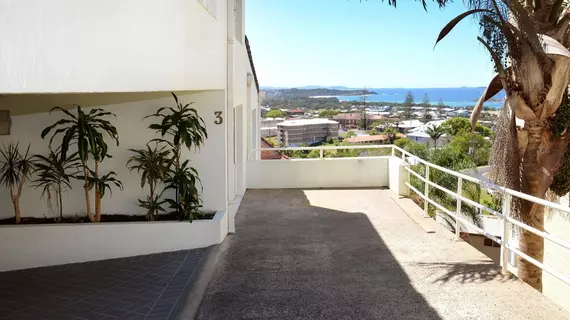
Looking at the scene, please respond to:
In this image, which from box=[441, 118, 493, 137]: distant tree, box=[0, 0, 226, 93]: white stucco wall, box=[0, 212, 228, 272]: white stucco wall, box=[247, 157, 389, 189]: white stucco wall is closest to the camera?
box=[0, 0, 226, 93]: white stucco wall

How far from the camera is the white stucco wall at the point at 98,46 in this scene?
7.84ft

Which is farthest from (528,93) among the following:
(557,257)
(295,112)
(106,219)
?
(295,112)

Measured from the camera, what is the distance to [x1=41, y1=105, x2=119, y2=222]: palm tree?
19.9 ft

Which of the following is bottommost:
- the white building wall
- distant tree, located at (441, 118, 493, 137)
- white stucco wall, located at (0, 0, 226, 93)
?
the white building wall

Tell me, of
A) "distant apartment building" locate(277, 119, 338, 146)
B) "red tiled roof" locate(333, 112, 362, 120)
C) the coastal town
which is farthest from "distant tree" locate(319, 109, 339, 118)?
"distant apartment building" locate(277, 119, 338, 146)

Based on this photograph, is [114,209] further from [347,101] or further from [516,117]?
[347,101]

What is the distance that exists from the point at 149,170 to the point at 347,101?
3293 inches

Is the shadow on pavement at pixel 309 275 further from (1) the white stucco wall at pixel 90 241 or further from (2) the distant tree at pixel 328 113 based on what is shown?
(2) the distant tree at pixel 328 113

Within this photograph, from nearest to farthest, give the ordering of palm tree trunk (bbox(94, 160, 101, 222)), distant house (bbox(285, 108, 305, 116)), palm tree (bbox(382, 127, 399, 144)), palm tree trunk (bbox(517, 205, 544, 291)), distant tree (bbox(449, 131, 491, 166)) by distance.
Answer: palm tree trunk (bbox(94, 160, 101, 222)) → palm tree trunk (bbox(517, 205, 544, 291)) → distant tree (bbox(449, 131, 491, 166)) → palm tree (bbox(382, 127, 399, 144)) → distant house (bbox(285, 108, 305, 116))

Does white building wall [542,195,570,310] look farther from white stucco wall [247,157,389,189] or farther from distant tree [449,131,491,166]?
distant tree [449,131,491,166]

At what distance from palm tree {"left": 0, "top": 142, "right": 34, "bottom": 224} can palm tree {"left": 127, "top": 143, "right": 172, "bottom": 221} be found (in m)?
1.28

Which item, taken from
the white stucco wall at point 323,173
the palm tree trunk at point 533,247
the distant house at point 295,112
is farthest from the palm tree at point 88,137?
the distant house at point 295,112

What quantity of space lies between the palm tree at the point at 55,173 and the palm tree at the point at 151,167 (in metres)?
0.75

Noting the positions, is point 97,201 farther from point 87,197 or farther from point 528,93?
Answer: point 528,93
